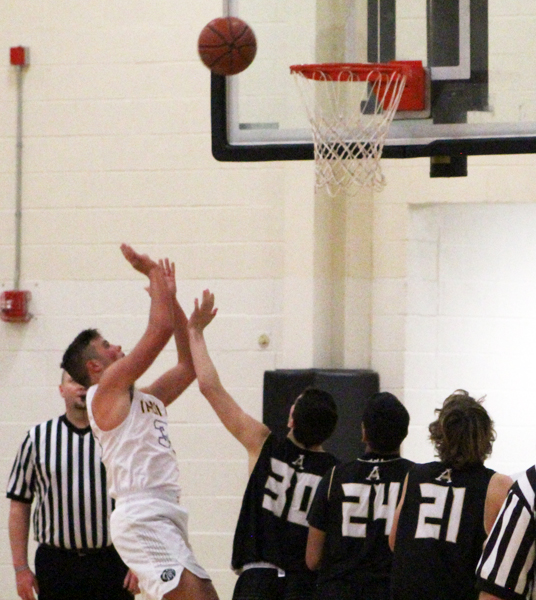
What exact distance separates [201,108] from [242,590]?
3.08m

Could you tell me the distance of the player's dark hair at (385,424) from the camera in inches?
151

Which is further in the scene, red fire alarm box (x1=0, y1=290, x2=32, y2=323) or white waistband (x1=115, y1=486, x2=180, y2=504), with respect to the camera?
red fire alarm box (x1=0, y1=290, x2=32, y2=323)

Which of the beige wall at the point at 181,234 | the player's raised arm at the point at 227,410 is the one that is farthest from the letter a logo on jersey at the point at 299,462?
the beige wall at the point at 181,234

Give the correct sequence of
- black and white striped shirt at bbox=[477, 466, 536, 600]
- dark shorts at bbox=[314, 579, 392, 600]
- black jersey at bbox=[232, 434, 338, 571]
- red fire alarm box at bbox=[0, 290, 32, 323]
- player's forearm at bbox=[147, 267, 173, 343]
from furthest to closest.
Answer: red fire alarm box at bbox=[0, 290, 32, 323]
black jersey at bbox=[232, 434, 338, 571]
player's forearm at bbox=[147, 267, 173, 343]
dark shorts at bbox=[314, 579, 392, 600]
black and white striped shirt at bbox=[477, 466, 536, 600]

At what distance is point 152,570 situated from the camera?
151 inches

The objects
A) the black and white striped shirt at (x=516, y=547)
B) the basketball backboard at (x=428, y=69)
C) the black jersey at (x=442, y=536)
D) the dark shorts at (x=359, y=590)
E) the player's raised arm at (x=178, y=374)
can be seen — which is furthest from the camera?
the player's raised arm at (x=178, y=374)

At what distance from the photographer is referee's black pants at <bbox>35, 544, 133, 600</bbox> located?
4613 mm

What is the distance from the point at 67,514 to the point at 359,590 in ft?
5.19

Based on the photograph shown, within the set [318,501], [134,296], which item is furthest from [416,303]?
[318,501]

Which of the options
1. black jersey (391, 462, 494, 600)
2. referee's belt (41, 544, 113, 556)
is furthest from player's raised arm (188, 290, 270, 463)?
referee's belt (41, 544, 113, 556)

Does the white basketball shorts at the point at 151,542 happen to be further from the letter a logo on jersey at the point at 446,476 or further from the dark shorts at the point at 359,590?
the letter a logo on jersey at the point at 446,476

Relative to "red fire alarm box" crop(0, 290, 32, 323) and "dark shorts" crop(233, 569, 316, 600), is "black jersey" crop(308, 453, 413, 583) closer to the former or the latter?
"dark shorts" crop(233, 569, 316, 600)

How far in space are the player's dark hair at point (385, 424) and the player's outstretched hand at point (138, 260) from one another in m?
1.04

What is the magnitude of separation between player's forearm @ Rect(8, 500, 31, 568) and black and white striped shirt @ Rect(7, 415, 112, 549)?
49 mm
